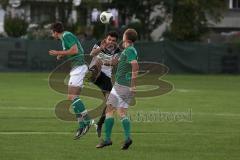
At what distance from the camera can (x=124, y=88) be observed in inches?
514

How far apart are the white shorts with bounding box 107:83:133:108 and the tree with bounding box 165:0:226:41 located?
126ft

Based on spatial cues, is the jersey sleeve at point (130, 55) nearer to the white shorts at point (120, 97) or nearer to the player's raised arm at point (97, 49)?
the white shorts at point (120, 97)

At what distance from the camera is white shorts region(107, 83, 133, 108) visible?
13.0 metres

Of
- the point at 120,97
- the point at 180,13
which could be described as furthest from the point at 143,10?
the point at 120,97

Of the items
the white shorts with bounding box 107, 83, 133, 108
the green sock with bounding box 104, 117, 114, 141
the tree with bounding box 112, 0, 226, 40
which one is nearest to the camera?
the white shorts with bounding box 107, 83, 133, 108

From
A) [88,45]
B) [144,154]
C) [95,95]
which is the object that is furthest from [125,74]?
[88,45]

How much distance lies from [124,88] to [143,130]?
9.81 feet

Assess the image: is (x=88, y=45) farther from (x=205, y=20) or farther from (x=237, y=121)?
(x=237, y=121)

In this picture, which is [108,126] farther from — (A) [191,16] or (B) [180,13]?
(B) [180,13]

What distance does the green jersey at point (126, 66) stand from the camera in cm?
1286

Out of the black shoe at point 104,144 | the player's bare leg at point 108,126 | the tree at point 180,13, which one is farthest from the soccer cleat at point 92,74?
the tree at point 180,13

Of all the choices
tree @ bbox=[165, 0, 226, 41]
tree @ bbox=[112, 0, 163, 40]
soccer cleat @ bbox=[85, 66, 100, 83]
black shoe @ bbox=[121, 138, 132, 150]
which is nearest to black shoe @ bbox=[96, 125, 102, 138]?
soccer cleat @ bbox=[85, 66, 100, 83]

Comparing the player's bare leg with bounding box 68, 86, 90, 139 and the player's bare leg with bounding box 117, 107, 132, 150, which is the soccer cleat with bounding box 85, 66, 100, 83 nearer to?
the player's bare leg with bounding box 68, 86, 90, 139

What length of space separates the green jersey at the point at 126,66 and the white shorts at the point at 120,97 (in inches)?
4.2
